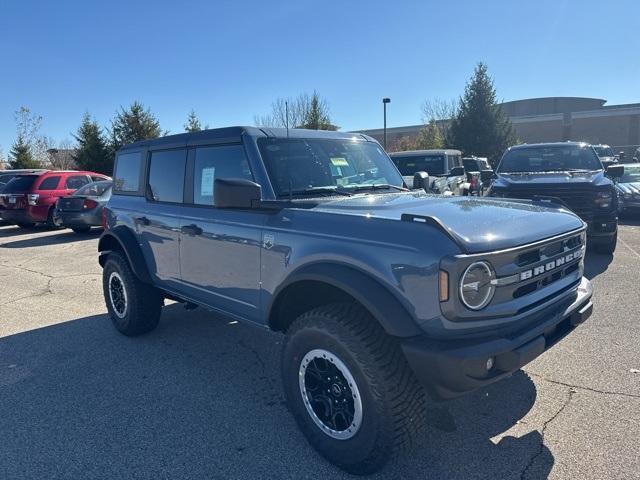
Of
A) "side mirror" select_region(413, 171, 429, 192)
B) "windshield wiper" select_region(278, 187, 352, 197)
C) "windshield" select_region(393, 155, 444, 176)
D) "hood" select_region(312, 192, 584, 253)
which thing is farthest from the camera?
"windshield" select_region(393, 155, 444, 176)

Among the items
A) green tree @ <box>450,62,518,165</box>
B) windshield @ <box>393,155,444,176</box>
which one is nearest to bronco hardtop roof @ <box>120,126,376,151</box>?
windshield @ <box>393,155,444,176</box>

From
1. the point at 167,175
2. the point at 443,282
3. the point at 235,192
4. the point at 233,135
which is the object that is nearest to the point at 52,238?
the point at 167,175

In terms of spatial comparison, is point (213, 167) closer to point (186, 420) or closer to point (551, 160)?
point (186, 420)

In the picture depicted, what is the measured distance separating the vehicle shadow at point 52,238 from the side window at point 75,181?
1325mm

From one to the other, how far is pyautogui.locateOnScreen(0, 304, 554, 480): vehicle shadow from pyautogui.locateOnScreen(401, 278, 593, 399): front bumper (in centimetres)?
64

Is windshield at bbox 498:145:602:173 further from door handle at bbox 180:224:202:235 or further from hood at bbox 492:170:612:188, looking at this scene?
door handle at bbox 180:224:202:235

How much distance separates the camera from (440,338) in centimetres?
241

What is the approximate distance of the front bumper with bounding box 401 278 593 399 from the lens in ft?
7.54

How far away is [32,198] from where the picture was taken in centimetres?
1316

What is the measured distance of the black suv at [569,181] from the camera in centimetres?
745

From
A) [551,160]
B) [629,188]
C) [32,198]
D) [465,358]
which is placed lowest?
[465,358]

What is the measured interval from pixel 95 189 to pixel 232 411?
11069mm

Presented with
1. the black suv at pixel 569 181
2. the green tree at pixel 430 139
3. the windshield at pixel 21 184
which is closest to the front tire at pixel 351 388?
the black suv at pixel 569 181

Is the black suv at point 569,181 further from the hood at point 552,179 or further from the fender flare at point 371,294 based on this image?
the fender flare at point 371,294
